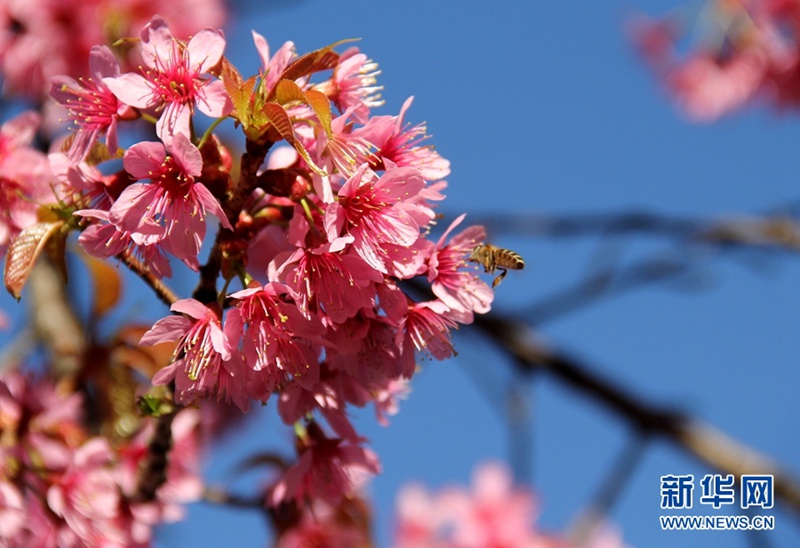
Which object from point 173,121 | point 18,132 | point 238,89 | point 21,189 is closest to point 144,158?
point 173,121

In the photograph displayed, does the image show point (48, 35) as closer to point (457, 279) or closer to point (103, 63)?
point (103, 63)

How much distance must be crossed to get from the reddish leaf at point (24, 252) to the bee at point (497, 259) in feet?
2.39

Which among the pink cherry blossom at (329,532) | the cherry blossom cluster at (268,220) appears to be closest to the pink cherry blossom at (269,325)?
the cherry blossom cluster at (268,220)

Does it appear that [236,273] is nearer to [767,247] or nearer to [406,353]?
[406,353]

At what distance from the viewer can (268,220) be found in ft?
4.60

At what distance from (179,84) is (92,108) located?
0.18 meters

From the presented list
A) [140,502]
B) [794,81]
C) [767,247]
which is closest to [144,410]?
[140,502]

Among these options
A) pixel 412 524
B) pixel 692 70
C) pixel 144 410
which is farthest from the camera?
pixel 692 70

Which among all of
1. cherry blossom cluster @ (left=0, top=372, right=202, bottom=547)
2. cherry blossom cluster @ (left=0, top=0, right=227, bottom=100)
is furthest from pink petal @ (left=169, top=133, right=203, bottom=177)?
cherry blossom cluster @ (left=0, top=0, right=227, bottom=100)

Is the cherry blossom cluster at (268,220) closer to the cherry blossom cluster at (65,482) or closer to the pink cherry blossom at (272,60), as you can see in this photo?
the pink cherry blossom at (272,60)

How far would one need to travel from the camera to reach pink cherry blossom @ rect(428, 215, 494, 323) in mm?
1417

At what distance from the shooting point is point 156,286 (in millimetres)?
1509

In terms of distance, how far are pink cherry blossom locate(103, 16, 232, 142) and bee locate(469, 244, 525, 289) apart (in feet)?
1.70

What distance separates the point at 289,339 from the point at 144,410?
0.35 meters
